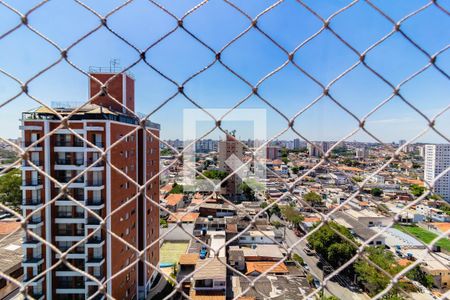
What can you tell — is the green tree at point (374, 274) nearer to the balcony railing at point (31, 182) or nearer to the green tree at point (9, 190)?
the balcony railing at point (31, 182)

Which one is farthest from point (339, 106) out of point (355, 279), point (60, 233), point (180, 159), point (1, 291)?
point (355, 279)

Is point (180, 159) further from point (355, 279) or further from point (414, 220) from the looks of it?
point (414, 220)

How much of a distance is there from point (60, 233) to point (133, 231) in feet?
4.03

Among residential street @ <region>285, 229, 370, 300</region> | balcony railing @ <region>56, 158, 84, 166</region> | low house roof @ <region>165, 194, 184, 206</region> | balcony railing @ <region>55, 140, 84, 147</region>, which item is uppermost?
balcony railing @ <region>55, 140, 84, 147</region>

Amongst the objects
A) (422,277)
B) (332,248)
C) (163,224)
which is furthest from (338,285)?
(163,224)

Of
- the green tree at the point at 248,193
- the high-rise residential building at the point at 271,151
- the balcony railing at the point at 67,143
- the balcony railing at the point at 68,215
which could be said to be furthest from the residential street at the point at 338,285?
the balcony railing at the point at 67,143

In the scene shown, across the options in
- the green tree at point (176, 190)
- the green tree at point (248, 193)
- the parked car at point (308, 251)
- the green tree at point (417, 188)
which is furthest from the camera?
the green tree at point (176, 190)

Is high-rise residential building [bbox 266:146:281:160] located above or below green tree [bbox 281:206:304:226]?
above

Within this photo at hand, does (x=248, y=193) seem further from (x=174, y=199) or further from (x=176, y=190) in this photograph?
(x=176, y=190)

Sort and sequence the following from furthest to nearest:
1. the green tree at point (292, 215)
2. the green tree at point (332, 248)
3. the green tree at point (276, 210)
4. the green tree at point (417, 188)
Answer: the green tree at point (276, 210) < the green tree at point (292, 215) < the green tree at point (332, 248) < the green tree at point (417, 188)

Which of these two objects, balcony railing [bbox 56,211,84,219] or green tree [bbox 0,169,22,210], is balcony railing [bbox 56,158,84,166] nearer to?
balcony railing [bbox 56,211,84,219]

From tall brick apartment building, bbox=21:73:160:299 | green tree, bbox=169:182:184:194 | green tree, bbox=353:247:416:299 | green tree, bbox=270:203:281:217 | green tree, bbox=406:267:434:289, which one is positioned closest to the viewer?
tall brick apartment building, bbox=21:73:160:299

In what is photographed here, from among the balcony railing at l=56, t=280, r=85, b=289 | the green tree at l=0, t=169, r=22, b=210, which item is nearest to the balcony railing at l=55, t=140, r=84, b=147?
the balcony railing at l=56, t=280, r=85, b=289

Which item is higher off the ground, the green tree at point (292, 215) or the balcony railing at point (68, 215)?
the balcony railing at point (68, 215)
